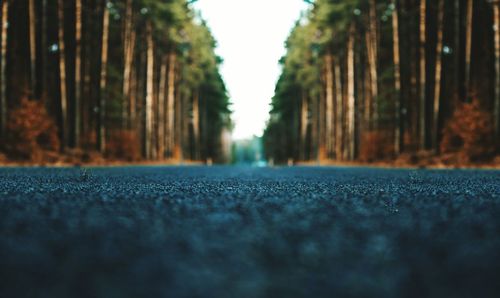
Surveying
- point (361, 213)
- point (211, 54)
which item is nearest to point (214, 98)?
point (211, 54)

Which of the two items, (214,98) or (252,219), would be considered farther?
(214,98)

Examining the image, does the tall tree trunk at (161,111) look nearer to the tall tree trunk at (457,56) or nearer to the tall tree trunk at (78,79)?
the tall tree trunk at (78,79)

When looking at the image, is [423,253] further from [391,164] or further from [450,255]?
[391,164]

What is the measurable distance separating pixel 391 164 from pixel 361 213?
20.9m

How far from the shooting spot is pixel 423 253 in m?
2.72

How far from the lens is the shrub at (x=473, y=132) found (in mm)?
19359

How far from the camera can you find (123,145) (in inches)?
1122

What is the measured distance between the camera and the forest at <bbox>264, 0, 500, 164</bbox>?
20469 mm

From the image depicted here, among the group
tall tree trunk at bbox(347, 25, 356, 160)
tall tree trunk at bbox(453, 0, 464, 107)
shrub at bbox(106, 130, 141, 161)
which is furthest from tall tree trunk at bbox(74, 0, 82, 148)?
tall tree trunk at bbox(347, 25, 356, 160)

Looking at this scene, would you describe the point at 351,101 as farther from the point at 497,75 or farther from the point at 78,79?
the point at 78,79

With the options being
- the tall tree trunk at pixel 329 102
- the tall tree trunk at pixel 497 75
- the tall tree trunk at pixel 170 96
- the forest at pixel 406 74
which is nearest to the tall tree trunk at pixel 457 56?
the forest at pixel 406 74

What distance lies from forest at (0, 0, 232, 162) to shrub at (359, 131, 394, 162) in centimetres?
1272

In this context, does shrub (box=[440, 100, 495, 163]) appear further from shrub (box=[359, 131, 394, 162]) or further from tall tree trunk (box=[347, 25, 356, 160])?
tall tree trunk (box=[347, 25, 356, 160])

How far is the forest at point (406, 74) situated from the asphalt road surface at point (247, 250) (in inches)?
662
